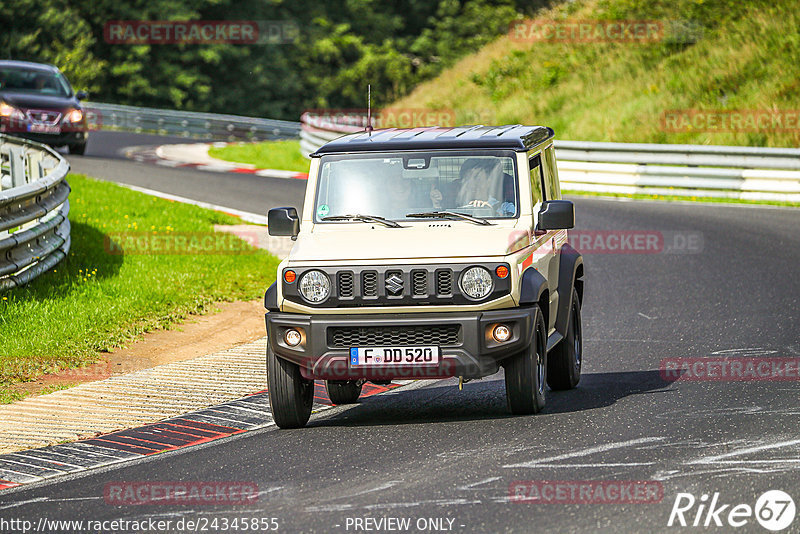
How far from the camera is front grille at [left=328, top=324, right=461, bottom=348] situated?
825 cm

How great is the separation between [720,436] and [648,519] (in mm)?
1864

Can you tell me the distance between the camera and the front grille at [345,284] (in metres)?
8.30

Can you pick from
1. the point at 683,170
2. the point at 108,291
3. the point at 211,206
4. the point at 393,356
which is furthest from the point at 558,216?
the point at 683,170

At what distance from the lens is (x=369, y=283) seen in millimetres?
8289

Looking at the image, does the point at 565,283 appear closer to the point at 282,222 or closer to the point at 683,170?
the point at 282,222

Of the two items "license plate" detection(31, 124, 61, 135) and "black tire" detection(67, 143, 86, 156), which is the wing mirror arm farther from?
"black tire" detection(67, 143, 86, 156)

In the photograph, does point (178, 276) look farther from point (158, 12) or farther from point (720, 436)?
point (158, 12)

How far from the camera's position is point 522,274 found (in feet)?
27.8

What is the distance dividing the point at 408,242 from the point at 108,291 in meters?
6.25

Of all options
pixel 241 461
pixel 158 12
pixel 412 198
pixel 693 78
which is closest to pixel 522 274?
pixel 412 198

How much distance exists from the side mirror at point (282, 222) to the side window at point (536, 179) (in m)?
1.77

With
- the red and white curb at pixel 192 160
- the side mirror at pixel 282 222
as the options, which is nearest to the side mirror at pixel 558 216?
the side mirror at pixel 282 222

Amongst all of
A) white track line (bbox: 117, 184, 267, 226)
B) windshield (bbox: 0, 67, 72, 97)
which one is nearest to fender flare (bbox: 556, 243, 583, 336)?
white track line (bbox: 117, 184, 267, 226)

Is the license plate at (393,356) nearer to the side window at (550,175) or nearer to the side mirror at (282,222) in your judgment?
the side mirror at (282,222)
